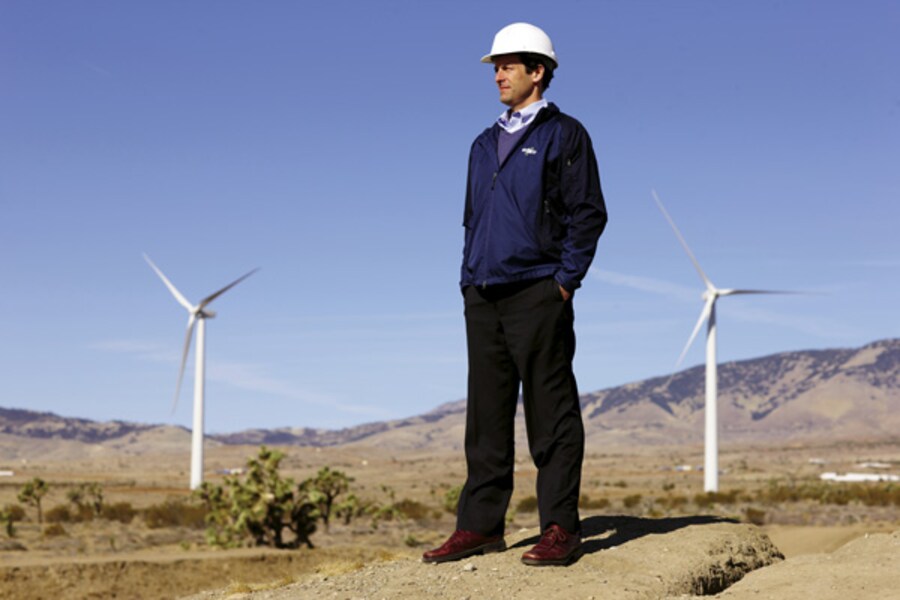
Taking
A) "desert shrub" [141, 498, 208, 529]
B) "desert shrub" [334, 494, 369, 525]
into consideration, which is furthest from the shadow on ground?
"desert shrub" [141, 498, 208, 529]

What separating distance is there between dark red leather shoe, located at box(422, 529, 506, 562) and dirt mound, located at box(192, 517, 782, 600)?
0.28 feet

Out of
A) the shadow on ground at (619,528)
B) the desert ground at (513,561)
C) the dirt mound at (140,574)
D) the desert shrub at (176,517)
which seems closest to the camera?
the desert ground at (513,561)

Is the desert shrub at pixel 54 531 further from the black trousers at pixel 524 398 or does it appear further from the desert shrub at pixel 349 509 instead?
the black trousers at pixel 524 398

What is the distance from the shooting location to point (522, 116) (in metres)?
7.97

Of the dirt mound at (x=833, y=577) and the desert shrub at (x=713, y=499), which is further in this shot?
the desert shrub at (x=713, y=499)

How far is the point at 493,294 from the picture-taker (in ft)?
25.9

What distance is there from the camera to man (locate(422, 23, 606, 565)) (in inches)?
300

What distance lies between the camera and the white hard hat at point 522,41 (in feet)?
25.4

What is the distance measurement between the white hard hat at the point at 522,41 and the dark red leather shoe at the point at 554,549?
10.8ft

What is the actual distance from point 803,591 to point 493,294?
9.21 ft

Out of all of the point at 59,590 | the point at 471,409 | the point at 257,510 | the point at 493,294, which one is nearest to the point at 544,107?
the point at 493,294

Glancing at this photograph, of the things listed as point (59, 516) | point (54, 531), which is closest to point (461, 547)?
point (54, 531)

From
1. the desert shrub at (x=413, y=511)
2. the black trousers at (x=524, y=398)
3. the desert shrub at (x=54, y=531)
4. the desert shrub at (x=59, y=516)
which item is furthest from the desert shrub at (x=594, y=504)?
the black trousers at (x=524, y=398)

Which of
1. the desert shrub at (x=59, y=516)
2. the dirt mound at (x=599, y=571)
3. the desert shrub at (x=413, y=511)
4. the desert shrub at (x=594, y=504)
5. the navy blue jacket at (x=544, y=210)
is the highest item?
the navy blue jacket at (x=544, y=210)
